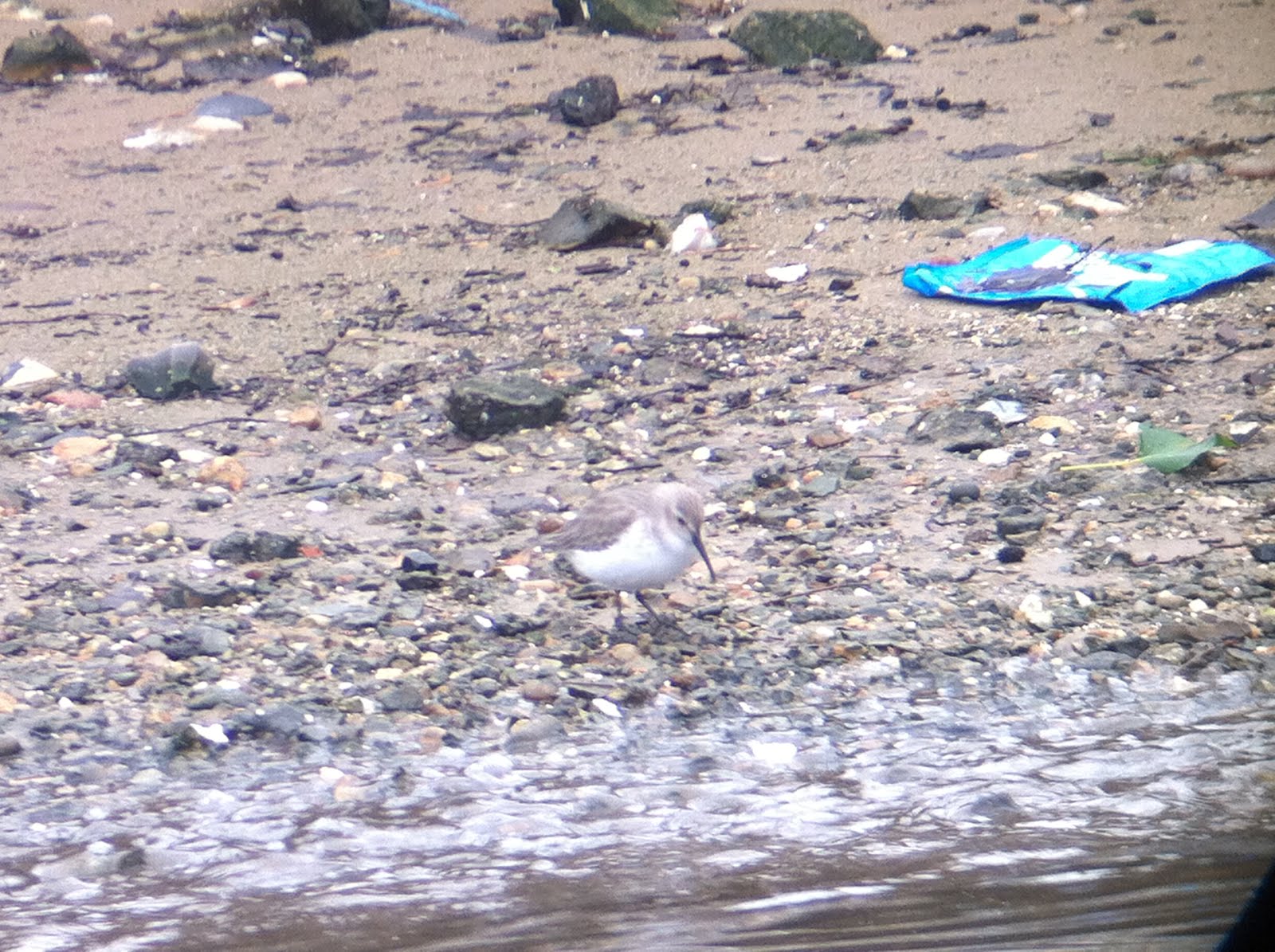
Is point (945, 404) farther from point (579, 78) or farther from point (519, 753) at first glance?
point (579, 78)

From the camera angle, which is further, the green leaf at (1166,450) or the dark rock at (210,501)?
the dark rock at (210,501)

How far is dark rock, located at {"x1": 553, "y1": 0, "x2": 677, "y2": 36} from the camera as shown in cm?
1101

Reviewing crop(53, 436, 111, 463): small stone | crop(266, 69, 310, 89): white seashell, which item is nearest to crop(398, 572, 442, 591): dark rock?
crop(53, 436, 111, 463): small stone

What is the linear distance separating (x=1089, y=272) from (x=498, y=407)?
2.76m

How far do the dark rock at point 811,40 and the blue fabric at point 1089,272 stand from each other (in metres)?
3.77

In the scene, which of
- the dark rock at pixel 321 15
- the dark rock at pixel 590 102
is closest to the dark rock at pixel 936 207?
the dark rock at pixel 590 102

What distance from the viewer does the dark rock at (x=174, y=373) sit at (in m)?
6.29

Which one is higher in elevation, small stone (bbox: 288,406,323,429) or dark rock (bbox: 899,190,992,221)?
Answer: dark rock (bbox: 899,190,992,221)

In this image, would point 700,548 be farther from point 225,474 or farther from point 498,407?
point 225,474

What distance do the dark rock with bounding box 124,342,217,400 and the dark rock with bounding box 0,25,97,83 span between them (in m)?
5.20

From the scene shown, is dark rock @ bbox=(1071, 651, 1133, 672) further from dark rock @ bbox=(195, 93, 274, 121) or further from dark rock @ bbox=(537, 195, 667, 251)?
dark rock @ bbox=(195, 93, 274, 121)

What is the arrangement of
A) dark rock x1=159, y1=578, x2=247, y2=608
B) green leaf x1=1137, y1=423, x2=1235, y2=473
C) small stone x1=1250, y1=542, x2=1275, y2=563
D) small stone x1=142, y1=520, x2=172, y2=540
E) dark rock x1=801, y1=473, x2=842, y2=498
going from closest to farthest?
small stone x1=1250, y1=542, x2=1275, y2=563, dark rock x1=159, y1=578, x2=247, y2=608, green leaf x1=1137, y1=423, x2=1235, y2=473, small stone x1=142, y1=520, x2=172, y2=540, dark rock x1=801, y1=473, x2=842, y2=498

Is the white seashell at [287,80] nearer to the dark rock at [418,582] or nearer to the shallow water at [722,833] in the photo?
the dark rock at [418,582]

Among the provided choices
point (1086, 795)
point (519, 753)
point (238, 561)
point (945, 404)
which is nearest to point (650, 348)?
point (945, 404)
